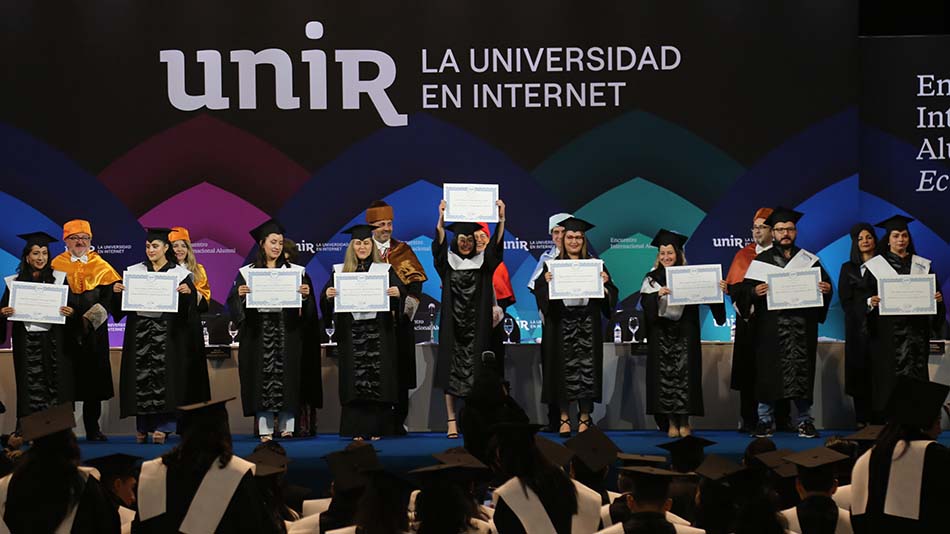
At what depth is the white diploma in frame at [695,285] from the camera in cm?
1085

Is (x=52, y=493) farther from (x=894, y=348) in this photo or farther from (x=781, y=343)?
(x=894, y=348)

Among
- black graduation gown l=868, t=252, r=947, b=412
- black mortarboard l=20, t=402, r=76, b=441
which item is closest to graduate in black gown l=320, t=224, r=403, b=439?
black graduation gown l=868, t=252, r=947, b=412

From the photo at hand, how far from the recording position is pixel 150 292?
1056 centimetres

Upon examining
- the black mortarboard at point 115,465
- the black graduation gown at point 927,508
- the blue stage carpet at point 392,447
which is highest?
the black mortarboard at point 115,465

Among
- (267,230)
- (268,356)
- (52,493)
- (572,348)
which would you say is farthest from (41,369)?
(52,493)

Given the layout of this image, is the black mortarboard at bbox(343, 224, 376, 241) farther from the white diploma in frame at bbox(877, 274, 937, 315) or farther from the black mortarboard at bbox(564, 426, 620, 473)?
the white diploma in frame at bbox(877, 274, 937, 315)

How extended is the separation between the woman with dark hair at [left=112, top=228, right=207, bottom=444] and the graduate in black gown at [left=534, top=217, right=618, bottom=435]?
3.07 meters

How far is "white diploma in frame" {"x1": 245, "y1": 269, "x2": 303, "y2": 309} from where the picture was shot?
10594 mm

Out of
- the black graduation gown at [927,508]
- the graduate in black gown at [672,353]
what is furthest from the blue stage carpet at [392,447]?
the black graduation gown at [927,508]

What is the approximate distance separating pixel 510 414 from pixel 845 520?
2.98m

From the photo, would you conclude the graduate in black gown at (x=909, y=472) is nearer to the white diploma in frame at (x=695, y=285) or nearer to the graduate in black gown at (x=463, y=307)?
the white diploma in frame at (x=695, y=285)

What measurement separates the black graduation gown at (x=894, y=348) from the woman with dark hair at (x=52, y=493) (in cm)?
777

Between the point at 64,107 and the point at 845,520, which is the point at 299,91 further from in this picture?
the point at 845,520

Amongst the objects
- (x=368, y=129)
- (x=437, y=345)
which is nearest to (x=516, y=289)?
(x=437, y=345)
